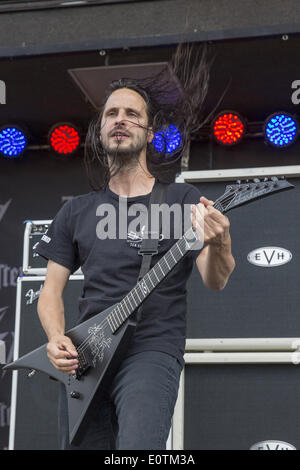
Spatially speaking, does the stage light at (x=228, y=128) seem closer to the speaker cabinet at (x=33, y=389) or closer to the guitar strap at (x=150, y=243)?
the speaker cabinet at (x=33, y=389)

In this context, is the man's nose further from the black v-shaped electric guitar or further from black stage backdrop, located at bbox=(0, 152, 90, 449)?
black stage backdrop, located at bbox=(0, 152, 90, 449)

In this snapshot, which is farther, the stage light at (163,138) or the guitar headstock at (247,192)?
the stage light at (163,138)

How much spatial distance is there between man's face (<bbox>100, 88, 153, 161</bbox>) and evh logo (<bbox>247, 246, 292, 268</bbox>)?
23.2 inches

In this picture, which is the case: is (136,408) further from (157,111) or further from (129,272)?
(157,111)

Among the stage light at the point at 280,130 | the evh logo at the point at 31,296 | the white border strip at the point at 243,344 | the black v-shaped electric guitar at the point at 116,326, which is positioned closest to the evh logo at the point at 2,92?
the evh logo at the point at 31,296

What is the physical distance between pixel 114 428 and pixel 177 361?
24cm

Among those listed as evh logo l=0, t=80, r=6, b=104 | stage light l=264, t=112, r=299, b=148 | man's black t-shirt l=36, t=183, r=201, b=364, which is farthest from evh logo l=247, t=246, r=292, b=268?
evh logo l=0, t=80, r=6, b=104

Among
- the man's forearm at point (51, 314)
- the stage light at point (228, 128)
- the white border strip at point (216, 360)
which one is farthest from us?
the stage light at point (228, 128)

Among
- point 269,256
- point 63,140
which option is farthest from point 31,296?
point 63,140

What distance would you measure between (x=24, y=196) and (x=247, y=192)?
2.70 m

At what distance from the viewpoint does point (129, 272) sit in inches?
84.4

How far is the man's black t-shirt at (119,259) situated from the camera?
6.75 ft

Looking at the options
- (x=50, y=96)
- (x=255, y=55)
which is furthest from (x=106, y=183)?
(x=50, y=96)

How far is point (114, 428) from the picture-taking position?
2.06 meters
